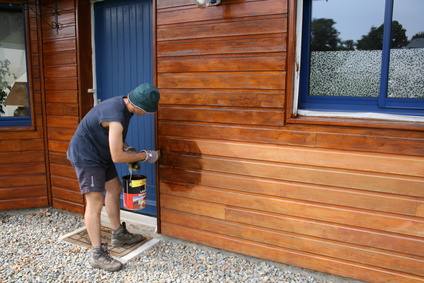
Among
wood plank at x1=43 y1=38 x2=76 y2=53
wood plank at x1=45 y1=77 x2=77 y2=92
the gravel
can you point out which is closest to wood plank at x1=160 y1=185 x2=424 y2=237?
the gravel

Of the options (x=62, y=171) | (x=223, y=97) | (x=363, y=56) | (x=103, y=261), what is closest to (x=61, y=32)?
(x=62, y=171)

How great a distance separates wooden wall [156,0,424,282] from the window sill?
13mm

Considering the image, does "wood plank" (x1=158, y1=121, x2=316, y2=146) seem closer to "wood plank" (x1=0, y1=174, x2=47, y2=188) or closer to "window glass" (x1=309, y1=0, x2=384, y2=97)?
"window glass" (x1=309, y1=0, x2=384, y2=97)

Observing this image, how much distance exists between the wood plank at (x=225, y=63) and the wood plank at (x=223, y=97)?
20 centimetres

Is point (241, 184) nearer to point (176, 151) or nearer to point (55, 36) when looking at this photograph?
point (176, 151)

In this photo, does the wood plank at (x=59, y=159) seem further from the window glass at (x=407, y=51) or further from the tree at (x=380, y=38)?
the window glass at (x=407, y=51)

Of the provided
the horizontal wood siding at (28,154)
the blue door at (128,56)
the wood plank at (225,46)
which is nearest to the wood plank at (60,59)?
the horizontal wood siding at (28,154)

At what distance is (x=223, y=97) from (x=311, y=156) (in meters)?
0.95

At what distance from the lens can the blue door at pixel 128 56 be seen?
12.8 feet

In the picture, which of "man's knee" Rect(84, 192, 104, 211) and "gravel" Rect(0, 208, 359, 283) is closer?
"gravel" Rect(0, 208, 359, 283)

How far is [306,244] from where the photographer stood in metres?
3.02

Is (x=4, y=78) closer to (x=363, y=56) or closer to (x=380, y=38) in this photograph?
(x=363, y=56)

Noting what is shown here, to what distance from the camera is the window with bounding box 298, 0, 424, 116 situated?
2.66m

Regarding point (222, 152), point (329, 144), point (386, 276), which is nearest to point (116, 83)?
point (222, 152)
